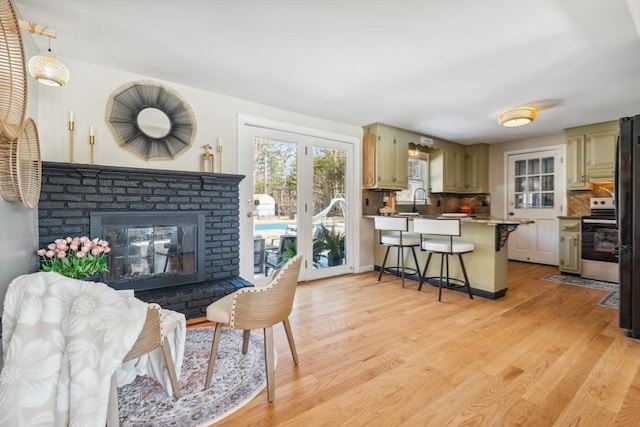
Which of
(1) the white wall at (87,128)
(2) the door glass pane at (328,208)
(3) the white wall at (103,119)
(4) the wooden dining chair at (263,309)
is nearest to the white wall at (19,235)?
(1) the white wall at (87,128)

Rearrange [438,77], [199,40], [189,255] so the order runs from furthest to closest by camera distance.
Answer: [189,255] → [438,77] → [199,40]

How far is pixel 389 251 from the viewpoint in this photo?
4.70 m

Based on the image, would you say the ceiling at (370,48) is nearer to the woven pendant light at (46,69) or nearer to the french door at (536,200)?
the woven pendant light at (46,69)

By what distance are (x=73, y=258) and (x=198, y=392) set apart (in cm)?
151

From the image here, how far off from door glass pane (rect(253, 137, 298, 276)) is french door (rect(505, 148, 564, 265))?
447 centimetres

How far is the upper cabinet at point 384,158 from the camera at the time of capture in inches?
182

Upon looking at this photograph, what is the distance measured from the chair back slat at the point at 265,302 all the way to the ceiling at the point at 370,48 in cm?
169

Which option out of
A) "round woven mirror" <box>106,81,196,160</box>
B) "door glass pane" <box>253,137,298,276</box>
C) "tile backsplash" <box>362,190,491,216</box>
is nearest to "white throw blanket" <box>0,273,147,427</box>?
"round woven mirror" <box>106,81,196,160</box>

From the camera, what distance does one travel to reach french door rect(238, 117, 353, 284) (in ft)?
12.1

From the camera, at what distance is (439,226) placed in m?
3.40

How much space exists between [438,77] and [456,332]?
7.86ft

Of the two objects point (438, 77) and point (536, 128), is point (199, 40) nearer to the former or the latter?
Answer: point (438, 77)

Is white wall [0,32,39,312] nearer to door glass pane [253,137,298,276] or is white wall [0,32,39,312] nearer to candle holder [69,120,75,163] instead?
candle holder [69,120,75,163]

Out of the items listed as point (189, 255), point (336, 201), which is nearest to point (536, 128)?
point (336, 201)
